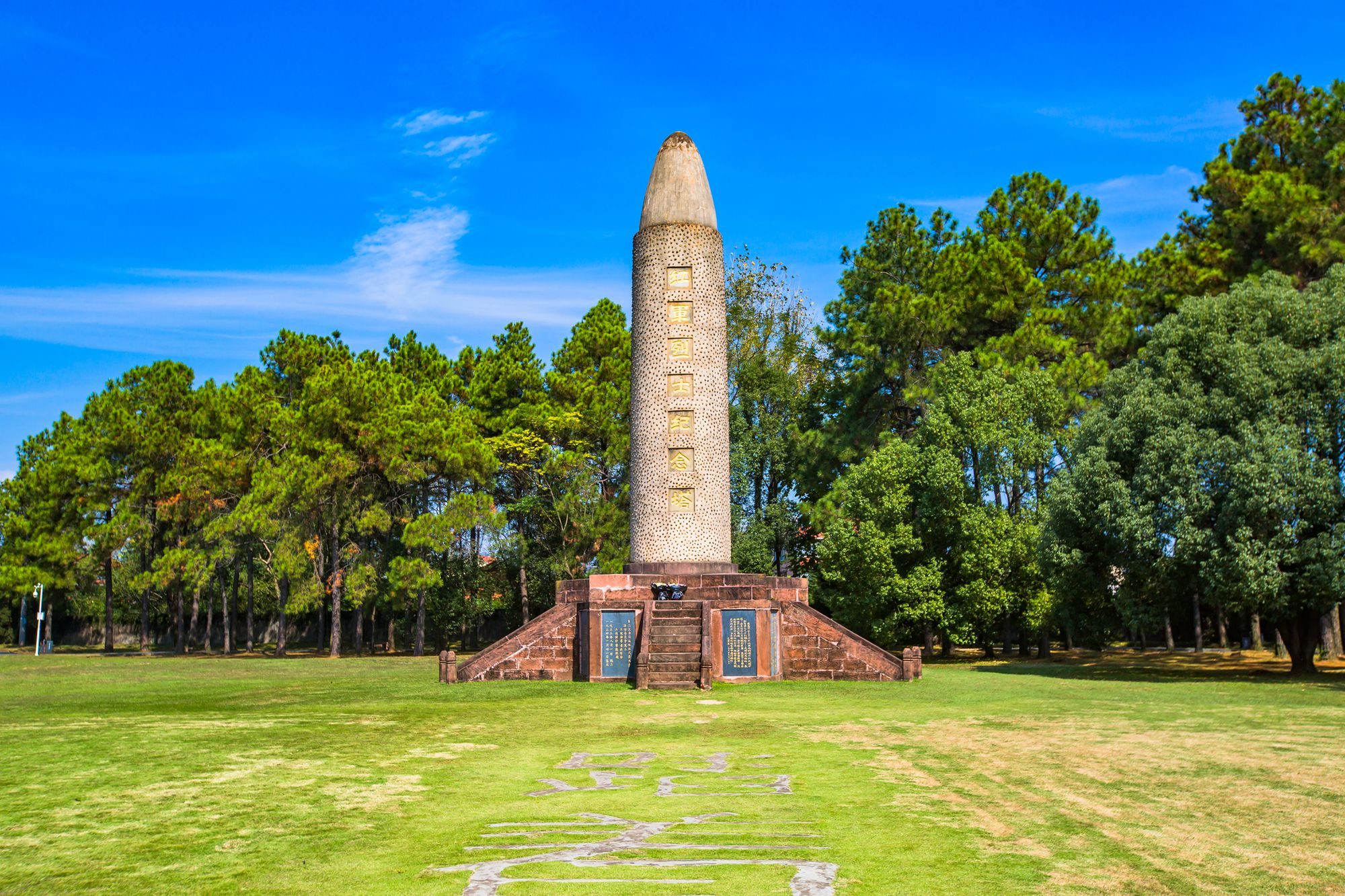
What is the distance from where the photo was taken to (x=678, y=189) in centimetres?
2841

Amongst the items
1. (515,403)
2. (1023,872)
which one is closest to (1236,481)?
(1023,872)

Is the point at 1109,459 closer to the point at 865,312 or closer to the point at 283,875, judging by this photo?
the point at 865,312

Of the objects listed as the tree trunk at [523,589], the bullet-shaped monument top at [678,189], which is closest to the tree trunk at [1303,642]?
the bullet-shaped monument top at [678,189]

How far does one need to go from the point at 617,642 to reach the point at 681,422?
5.95m

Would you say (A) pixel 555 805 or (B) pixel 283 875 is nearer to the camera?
(B) pixel 283 875

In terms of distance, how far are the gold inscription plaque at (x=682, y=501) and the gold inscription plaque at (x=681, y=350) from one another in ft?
11.4

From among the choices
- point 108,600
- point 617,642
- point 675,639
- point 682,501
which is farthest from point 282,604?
point 675,639

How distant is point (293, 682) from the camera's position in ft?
84.9

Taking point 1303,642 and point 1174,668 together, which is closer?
point 1303,642

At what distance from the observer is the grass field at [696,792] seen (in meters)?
7.17

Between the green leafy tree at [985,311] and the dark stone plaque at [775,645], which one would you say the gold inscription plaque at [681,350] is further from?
the green leafy tree at [985,311]

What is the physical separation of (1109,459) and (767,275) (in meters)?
28.0

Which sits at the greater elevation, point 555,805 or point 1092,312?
point 1092,312

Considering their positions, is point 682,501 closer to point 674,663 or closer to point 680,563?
point 680,563
